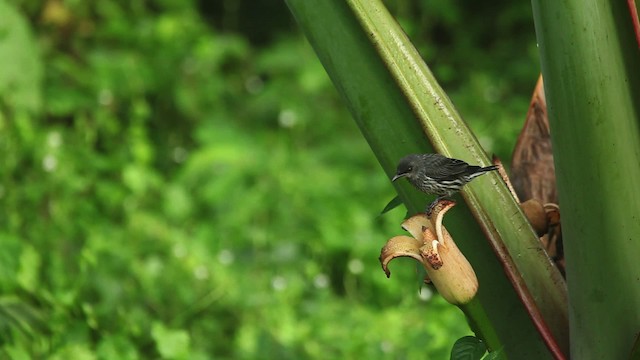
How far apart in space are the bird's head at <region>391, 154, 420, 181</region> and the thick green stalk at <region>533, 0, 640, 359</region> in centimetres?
16

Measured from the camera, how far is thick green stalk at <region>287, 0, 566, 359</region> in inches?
50.1

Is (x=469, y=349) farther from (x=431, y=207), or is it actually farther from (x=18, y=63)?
(x=18, y=63)

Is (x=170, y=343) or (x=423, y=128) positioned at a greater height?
(x=423, y=128)

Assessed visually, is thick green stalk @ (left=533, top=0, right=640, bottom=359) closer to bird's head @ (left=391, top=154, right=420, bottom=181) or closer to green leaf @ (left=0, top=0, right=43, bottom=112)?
bird's head @ (left=391, top=154, right=420, bottom=181)

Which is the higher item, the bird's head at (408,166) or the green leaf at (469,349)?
the bird's head at (408,166)

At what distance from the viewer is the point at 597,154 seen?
1164 millimetres

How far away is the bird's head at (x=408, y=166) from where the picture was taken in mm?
1245

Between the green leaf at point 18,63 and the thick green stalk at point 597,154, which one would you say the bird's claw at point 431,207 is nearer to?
the thick green stalk at point 597,154

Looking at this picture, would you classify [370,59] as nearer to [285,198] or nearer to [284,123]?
[285,198]

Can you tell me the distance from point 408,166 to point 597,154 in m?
0.23

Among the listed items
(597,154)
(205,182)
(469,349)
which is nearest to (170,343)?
(469,349)

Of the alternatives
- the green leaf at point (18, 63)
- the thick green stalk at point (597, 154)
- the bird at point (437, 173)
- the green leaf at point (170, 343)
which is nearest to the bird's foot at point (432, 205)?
the bird at point (437, 173)

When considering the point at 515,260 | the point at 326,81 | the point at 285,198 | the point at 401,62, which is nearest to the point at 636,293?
the point at 515,260

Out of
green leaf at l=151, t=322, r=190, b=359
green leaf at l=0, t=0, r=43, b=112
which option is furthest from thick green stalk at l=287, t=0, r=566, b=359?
green leaf at l=0, t=0, r=43, b=112
